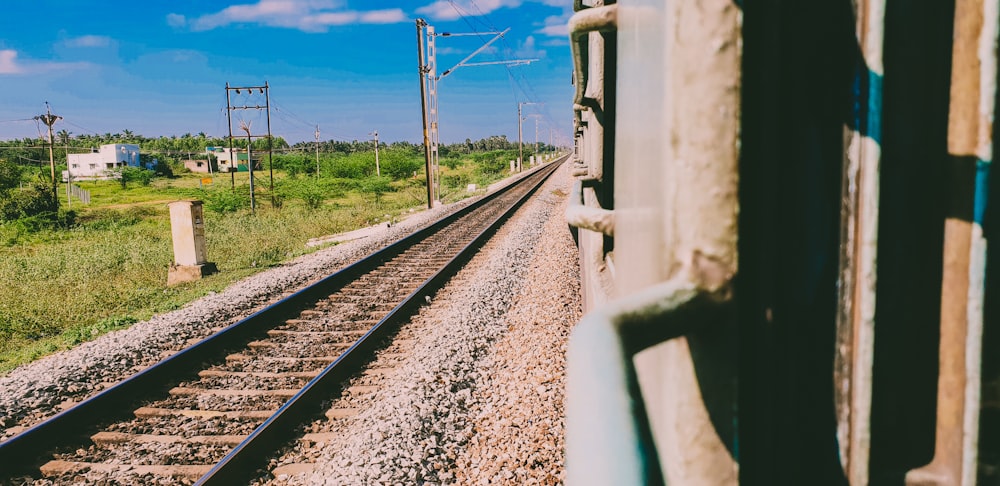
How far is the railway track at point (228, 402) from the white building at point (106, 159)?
91.4m

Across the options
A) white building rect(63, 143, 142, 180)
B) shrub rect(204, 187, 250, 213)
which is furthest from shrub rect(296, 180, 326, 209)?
white building rect(63, 143, 142, 180)

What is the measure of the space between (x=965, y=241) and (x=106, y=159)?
4075 inches

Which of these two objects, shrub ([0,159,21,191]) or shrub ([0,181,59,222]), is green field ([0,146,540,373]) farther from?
shrub ([0,159,21,191])

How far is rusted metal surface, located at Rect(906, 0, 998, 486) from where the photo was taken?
65 centimetres

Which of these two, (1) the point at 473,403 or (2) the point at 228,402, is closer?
(1) the point at 473,403

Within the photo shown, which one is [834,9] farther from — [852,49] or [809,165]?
[809,165]

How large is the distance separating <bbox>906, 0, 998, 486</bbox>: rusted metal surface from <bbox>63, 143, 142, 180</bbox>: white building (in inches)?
3858

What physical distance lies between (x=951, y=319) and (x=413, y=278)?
361 inches

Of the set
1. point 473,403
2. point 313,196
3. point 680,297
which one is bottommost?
point 473,403

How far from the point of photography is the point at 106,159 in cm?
8731

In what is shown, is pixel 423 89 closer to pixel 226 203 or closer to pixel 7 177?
pixel 226 203

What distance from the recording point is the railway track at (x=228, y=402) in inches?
158

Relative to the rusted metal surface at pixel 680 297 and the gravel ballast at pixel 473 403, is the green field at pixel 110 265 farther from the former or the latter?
the rusted metal surface at pixel 680 297

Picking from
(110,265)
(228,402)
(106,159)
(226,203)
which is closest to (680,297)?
(228,402)
